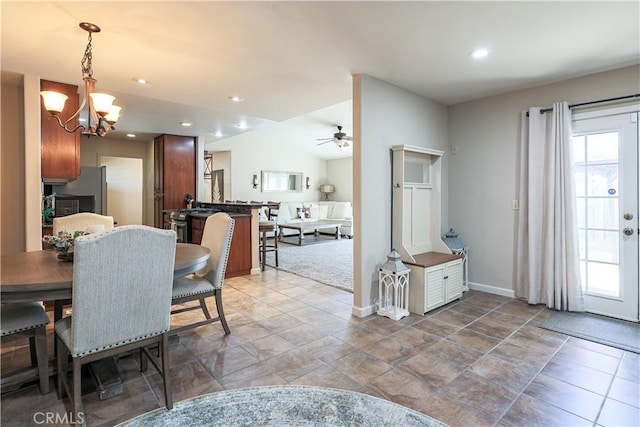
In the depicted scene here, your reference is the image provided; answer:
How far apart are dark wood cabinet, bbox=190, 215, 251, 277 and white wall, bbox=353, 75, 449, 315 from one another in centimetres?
222

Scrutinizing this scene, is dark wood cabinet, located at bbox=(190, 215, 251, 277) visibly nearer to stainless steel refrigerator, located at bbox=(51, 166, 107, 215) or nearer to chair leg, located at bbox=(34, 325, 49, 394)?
stainless steel refrigerator, located at bbox=(51, 166, 107, 215)

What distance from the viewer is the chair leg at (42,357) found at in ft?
6.23

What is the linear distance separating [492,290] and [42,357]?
4256 millimetres

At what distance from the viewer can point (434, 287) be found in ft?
10.9

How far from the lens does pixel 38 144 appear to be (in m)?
3.19

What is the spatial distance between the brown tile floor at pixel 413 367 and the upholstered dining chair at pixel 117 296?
344 millimetres

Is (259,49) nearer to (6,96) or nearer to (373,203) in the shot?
(373,203)

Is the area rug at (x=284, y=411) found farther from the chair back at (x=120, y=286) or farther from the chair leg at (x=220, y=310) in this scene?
the chair leg at (x=220, y=310)

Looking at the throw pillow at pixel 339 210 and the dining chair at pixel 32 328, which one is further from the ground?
the throw pillow at pixel 339 210

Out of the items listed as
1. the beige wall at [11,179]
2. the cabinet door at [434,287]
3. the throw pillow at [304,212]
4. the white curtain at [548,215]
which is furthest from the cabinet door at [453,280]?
the throw pillow at [304,212]

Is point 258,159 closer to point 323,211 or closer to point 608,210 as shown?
point 323,211

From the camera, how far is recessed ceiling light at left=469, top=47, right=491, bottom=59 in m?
2.65

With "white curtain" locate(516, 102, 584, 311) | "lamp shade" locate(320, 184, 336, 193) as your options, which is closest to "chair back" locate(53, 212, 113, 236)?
"white curtain" locate(516, 102, 584, 311)

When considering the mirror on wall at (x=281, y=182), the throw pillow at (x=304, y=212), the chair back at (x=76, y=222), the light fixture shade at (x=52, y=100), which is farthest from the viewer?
the throw pillow at (x=304, y=212)
